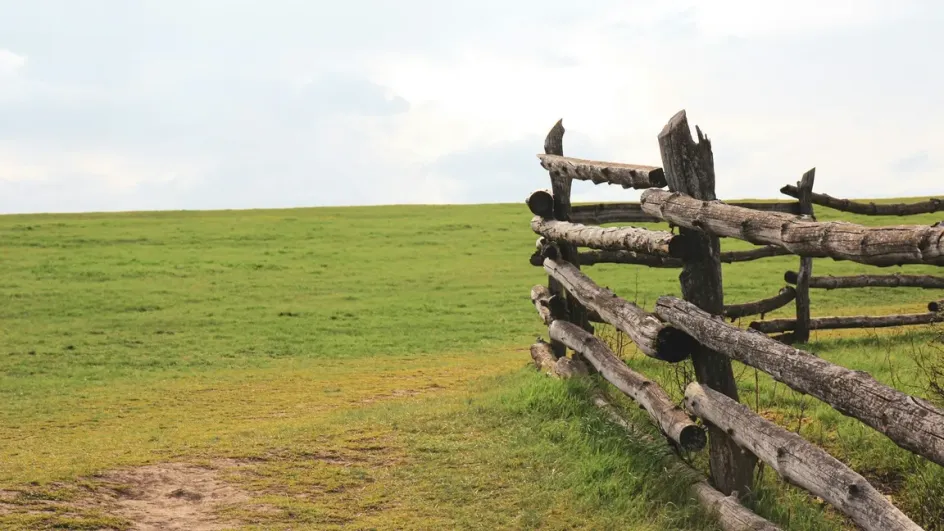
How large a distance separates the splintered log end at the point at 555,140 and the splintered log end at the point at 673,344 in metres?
4.36

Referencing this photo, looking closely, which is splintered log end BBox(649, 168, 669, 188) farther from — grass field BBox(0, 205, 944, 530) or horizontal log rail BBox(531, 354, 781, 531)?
horizontal log rail BBox(531, 354, 781, 531)

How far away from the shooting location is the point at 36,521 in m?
5.32

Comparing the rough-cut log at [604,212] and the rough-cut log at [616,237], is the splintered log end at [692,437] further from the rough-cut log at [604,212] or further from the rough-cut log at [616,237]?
the rough-cut log at [604,212]

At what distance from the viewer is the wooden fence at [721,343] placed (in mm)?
3750

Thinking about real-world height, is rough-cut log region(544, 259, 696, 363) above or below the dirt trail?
above

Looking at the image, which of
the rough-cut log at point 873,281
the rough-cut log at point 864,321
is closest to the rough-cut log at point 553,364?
the rough-cut log at point 864,321

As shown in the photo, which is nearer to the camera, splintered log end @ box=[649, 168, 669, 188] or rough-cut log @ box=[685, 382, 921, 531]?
rough-cut log @ box=[685, 382, 921, 531]

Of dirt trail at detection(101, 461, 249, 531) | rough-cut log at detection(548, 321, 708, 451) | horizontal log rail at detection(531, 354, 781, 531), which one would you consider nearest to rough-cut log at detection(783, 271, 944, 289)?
rough-cut log at detection(548, 321, 708, 451)

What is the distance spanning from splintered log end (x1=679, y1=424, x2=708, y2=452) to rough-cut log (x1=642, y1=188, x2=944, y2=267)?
1209 millimetres

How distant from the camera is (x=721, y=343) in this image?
5.00 meters

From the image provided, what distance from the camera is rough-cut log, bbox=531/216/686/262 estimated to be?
5.42 meters

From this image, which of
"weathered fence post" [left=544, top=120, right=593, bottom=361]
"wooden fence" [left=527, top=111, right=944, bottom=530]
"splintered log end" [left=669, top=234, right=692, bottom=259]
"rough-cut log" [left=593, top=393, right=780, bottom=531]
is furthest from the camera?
"weathered fence post" [left=544, top=120, right=593, bottom=361]

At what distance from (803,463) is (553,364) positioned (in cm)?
475

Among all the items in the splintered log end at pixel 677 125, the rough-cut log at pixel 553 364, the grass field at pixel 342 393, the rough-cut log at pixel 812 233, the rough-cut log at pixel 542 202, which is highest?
the splintered log end at pixel 677 125
